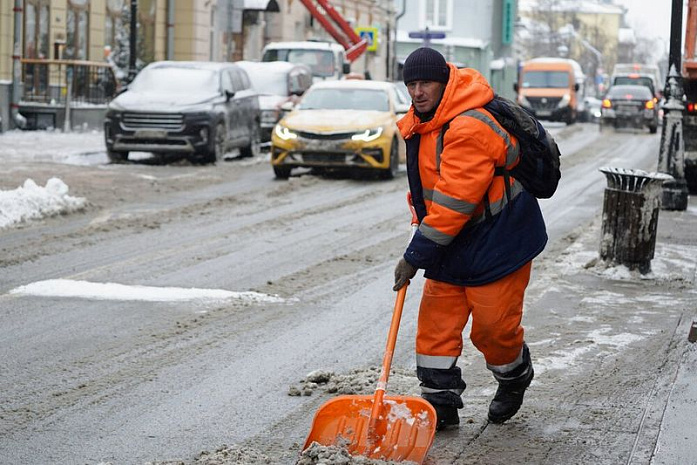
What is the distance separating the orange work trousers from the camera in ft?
18.1

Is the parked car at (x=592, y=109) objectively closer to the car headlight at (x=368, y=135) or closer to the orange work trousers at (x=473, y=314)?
the car headlight at (x=368, y=135)

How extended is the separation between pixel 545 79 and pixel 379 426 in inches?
1933

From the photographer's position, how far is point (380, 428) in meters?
5.23

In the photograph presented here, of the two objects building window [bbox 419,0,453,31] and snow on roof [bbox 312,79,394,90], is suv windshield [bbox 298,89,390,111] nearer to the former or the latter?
snow on roof [bbox 312,79,394,90]

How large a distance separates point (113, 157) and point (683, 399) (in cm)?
1615

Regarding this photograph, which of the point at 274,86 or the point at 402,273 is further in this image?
the point at 274,86

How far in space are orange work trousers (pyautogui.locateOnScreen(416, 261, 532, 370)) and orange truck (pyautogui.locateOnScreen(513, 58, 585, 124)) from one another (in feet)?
150

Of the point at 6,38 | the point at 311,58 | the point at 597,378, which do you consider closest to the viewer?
the point at 597,378

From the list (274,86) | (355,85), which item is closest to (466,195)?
(355,85)

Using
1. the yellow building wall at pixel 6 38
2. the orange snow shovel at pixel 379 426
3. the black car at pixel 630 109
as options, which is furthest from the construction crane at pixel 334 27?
the orange snow shovel at pixel 379 426

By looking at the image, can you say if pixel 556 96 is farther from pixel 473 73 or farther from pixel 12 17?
pixel 473 73

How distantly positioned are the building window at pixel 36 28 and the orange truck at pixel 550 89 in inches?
955

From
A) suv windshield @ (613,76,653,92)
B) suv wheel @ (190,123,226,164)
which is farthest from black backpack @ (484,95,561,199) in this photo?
suv windshield @ (613,76,653,92)

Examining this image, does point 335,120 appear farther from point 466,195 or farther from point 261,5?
point 261,5
